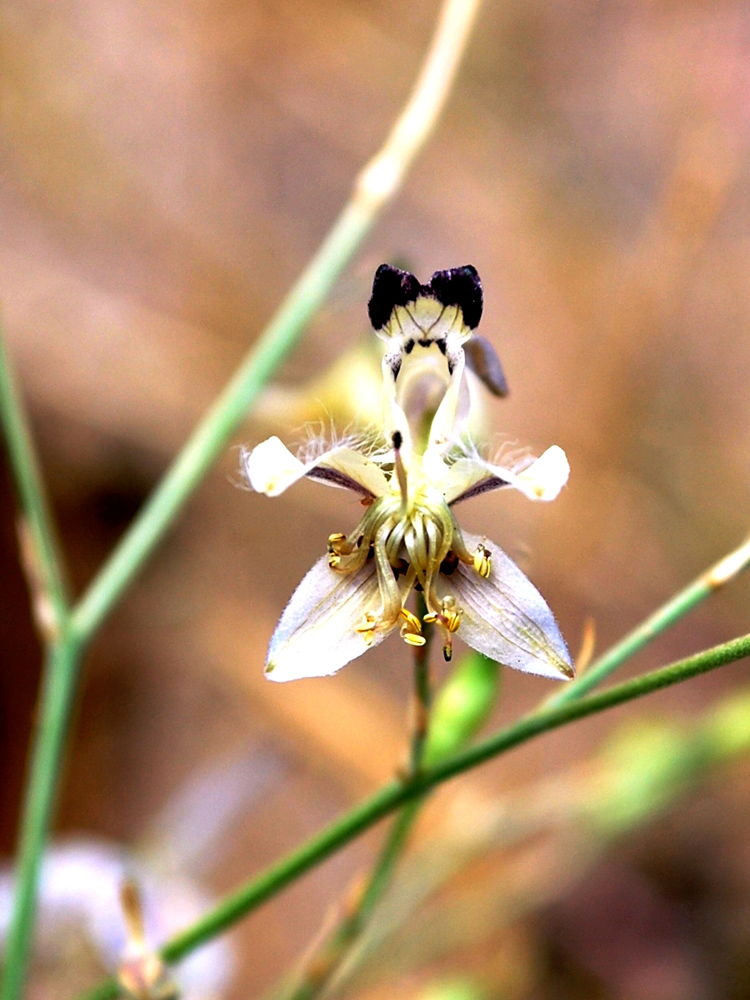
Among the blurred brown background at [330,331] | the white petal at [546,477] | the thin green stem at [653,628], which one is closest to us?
the white petal at [546,477]

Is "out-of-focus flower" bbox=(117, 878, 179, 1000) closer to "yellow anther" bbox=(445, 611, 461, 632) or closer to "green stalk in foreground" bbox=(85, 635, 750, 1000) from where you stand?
"green stalk in foreground" bbox=(85, 635, 750, 1000)

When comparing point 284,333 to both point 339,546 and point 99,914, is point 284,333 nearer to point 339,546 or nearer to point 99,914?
point 339,546

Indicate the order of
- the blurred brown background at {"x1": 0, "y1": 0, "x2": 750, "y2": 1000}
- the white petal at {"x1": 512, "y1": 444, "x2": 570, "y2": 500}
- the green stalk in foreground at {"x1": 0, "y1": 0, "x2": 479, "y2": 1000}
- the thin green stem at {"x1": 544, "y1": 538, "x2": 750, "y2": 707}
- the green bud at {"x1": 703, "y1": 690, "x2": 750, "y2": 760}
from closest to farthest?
the white petal at {"x1": 512, "y1": 444, "x2": 570, "y2": 500}, the thin green stem at {"x1": 544, "y1": 538, "x2": 750, "y2": 707}, the green stalk in foreground at {"x1": 0, "y1": 0, "x2": 479, "y2": 1000}, the green bud at {"x1": 703, "y1": 690, "x2": 750, "y2": 760}, the blurred brown background at {"x1": 0, "y1": 0, "x2": 750, "y2": 1000}

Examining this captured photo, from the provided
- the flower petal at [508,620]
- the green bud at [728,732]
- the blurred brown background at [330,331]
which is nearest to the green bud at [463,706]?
the flower petal at [508,620]

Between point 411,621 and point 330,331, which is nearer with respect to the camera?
point 411,621

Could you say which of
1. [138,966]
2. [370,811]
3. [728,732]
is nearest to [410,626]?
[370,811]

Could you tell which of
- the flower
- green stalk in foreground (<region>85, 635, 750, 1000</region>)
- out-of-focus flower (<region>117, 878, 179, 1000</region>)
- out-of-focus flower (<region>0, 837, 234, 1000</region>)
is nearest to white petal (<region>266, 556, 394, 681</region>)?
the flower

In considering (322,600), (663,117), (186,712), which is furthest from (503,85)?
(322,600)

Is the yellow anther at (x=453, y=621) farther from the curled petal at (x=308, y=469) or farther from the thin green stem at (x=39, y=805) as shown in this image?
the thin green stem at (x=39, y=805)
